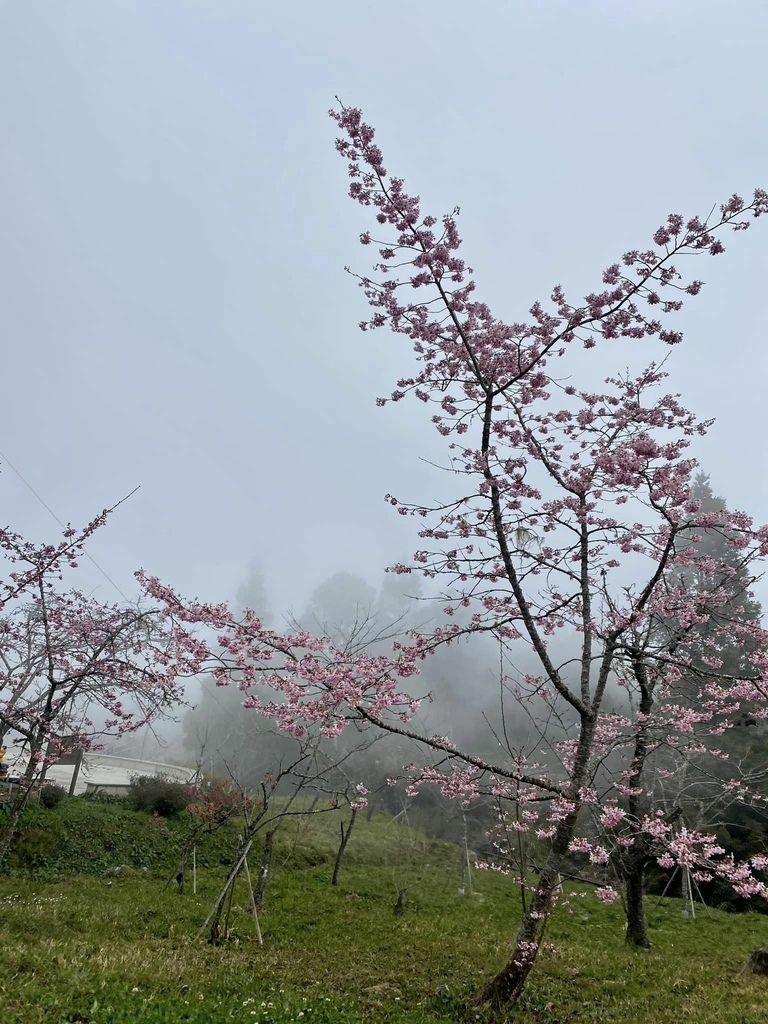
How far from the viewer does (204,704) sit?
54781mm

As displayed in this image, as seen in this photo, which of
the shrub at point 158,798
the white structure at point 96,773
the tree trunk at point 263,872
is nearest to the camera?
the tree trunk at point 263,872

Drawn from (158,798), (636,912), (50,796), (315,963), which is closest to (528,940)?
(315,963)

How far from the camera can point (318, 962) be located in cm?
829

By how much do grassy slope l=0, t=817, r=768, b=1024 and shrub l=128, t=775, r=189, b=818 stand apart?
5462mm

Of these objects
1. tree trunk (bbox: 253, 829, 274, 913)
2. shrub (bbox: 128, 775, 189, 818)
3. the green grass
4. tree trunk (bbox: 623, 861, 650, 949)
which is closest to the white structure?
shrub (bbox: 128, 775, 189, 818)

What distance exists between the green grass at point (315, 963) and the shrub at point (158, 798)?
5326 mm

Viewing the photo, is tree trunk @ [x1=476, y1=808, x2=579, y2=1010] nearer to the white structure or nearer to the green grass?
the green grass

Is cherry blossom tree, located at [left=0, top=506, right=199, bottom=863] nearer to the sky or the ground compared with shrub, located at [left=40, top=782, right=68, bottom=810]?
nearer to the sky

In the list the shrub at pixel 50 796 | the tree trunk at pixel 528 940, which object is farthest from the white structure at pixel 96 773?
the tree trunk at pixel 528 940

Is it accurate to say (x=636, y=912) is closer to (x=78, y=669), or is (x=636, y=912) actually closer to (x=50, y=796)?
(x=78, y=669)

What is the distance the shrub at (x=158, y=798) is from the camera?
19203mm

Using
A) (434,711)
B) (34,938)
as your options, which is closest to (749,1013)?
(34,938)

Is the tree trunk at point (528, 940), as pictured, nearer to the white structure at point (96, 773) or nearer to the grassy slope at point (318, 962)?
the grassy slope at point (318, 962)

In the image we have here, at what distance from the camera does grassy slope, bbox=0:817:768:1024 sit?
5.43 meters
